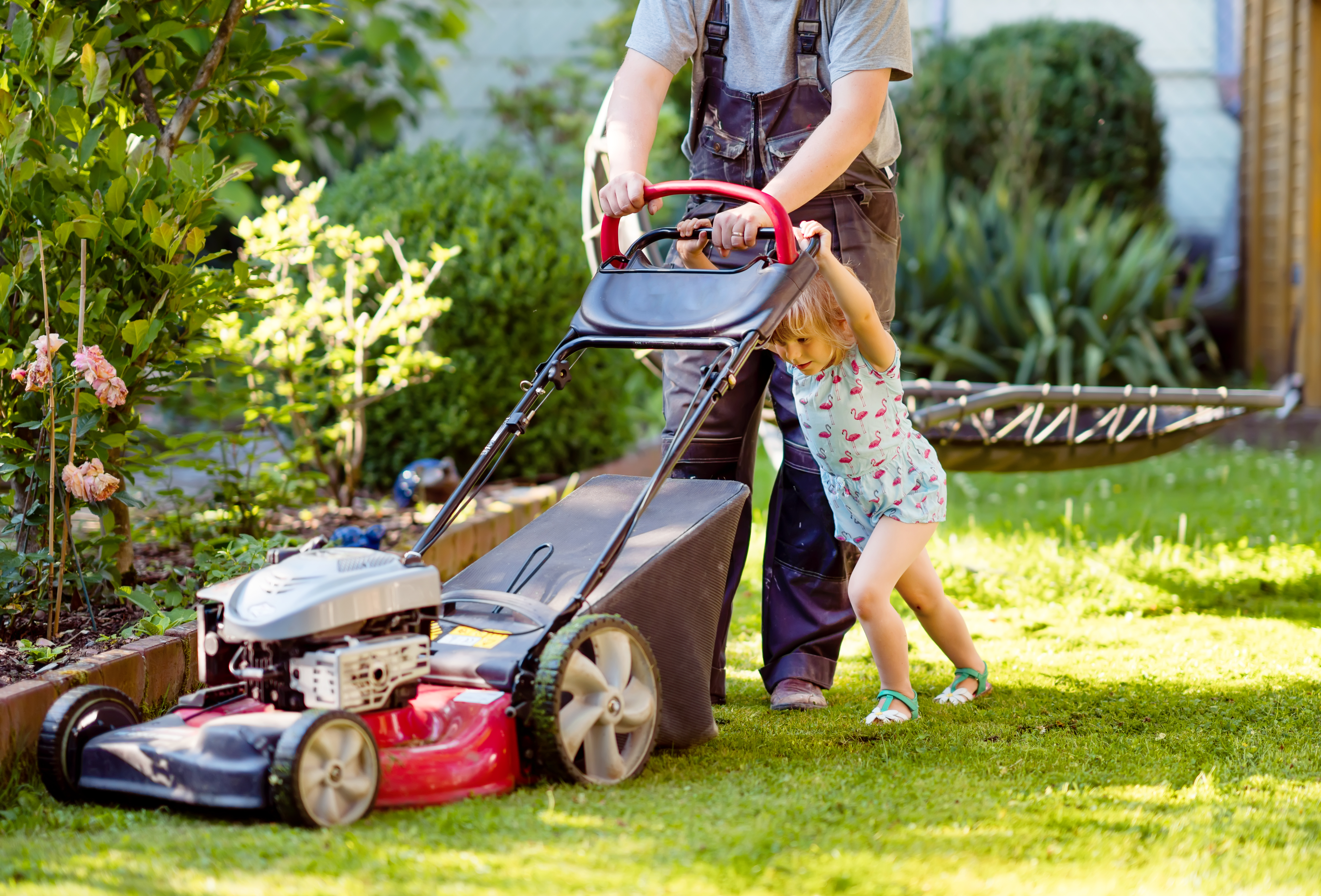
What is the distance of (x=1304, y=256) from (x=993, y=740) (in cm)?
552

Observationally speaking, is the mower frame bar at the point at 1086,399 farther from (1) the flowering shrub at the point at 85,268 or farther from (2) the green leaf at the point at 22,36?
(2) the green leaf at the point at 22,36

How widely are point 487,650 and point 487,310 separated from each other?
109 inches

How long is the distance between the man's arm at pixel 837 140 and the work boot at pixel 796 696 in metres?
0.92

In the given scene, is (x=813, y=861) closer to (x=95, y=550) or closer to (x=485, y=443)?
(x=95, y=550)

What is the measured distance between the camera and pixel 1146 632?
11.8 feet

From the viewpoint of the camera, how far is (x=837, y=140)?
265cm

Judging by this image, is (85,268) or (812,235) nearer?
(812,235)

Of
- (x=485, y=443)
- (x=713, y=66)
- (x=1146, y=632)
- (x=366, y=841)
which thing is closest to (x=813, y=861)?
(x=366, y=841)

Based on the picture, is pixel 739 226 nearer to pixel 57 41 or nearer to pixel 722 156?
pixel 722 156

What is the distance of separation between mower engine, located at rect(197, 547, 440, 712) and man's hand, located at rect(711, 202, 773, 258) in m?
0.76

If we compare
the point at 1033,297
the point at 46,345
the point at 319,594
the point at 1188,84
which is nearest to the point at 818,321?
→ the point at 319,594

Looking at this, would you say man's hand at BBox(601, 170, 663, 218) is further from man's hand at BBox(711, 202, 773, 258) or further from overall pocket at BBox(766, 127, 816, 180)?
overall pocket at BBox(766, 127, 816, 180)

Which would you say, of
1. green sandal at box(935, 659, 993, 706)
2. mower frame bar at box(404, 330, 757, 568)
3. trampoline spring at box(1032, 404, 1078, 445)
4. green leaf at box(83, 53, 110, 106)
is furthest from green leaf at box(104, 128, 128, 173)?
trampoline spring at box(1032, 404, 1078, 445)

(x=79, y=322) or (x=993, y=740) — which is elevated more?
(x=79, y=322)
